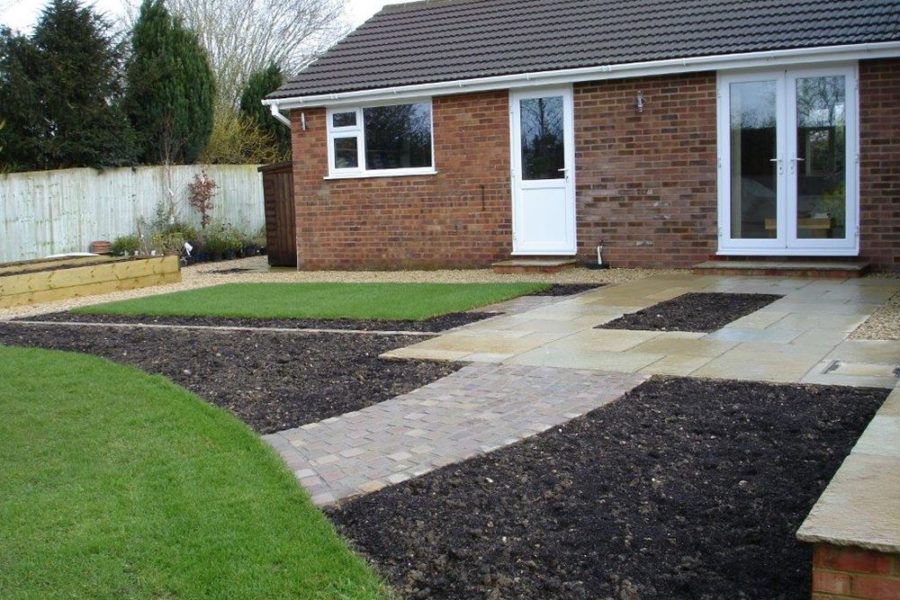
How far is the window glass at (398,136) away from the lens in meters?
15.2

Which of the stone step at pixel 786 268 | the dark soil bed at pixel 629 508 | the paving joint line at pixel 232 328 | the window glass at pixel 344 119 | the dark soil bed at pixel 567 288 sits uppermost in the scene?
the window glass at pixel 344 119

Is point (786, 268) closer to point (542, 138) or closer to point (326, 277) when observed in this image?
point (542, 138)

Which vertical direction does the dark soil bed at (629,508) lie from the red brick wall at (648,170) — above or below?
below

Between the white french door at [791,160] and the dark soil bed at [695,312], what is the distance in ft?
8.00

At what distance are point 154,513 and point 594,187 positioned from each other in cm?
1043

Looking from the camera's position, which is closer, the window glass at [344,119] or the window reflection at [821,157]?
the window reflection at [821,157]

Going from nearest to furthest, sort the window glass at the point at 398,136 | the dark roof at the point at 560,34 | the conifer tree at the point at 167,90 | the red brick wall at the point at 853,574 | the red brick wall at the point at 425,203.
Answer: the red brick wall at the point at 853,574 → the dark roof at the point at 560,34 → the red brick wall at the point at 425,203 → the window glass at the point at 398,136 → the conifer tree at the point at 167,90

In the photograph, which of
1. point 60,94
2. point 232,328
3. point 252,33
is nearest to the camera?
point 232,328

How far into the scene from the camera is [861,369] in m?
6.52

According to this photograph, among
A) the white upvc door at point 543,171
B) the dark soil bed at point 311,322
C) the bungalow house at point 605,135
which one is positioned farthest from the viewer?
the white upvc door at point 543,171

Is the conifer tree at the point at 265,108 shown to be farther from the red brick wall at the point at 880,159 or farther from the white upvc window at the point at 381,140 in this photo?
the red brick wall at the point at 880,159

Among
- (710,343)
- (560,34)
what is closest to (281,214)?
(560,34)

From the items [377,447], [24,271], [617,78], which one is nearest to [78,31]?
[24,271]

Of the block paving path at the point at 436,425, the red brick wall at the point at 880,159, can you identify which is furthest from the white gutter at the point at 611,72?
the block paving path at the point at 436,425
